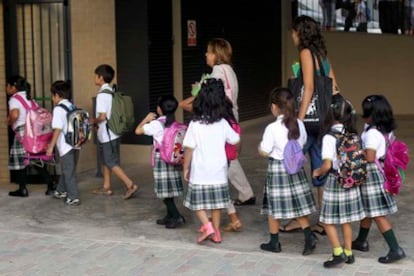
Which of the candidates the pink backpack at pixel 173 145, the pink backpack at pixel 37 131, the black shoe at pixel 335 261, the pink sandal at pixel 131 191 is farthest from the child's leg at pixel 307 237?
the pink backpack at pixel 37 131

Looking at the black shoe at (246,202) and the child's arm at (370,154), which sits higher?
the child's arm at (370,154)

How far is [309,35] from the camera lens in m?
6.45

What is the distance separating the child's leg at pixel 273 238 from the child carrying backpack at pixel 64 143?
8.14 ft

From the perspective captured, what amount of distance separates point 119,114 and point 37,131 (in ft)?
2.75

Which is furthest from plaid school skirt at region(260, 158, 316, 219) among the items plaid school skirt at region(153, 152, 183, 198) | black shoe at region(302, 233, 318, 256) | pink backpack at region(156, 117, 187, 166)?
plaid school skirt at region(153, 152, 183, 198)

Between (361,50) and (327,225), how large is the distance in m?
9.20

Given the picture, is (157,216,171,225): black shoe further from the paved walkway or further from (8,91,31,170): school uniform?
(8,91,31,170): school uniform

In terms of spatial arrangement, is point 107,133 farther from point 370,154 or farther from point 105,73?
point 370,154

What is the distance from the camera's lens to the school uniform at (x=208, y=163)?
6.35 m

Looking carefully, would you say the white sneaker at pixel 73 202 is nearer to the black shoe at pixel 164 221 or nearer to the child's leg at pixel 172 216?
the black shoe at pixel 164 221

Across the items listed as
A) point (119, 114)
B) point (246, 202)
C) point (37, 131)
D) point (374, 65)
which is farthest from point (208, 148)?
point (374, 65)

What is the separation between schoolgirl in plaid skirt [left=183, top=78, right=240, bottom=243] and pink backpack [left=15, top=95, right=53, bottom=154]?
220 centimetres

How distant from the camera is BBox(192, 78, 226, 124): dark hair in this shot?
6312 mm

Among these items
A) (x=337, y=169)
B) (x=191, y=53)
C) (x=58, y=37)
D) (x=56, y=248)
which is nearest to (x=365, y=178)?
(x=337, y=169)
